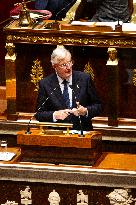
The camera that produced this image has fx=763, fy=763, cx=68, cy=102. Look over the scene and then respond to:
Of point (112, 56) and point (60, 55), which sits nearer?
point (60, 55)

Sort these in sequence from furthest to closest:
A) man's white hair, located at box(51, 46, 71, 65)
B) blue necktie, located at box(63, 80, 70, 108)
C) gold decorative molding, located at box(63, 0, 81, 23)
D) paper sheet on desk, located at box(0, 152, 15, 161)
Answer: gold decorative molding, located at box(63, 0, 81, 23) → blue necktie, located at box(63, 80, 70, 108) → man's white hair, located at box(51, 46, 71, 65) → paper sheet on desk, located at box(0, 152, 15, 161)

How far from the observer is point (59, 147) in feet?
18.4

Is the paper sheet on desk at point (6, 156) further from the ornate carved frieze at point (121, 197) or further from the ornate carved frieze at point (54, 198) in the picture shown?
the ornate carved frieze at point (121, 197)

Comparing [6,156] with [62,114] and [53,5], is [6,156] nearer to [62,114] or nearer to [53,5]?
[62,114]

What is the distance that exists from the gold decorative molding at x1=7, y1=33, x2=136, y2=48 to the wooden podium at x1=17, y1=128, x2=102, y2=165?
1.67m

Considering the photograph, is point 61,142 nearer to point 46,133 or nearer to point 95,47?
point 46,133

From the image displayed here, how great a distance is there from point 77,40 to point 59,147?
6.13 ft

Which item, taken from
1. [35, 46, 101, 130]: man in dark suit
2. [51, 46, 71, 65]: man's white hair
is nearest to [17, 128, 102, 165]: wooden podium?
[35, 46, 101, 130]: man in dark suit

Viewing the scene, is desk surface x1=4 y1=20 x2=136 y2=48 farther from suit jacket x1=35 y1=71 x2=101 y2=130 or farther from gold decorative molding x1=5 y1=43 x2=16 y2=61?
suit jacket x1=35 y1=71 x2=101 y2=130

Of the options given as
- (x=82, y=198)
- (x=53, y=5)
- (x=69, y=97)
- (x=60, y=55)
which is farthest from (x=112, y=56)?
(x=82, y=198)

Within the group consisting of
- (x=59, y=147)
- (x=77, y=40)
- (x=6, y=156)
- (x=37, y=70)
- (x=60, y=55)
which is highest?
(x=60, y=55)

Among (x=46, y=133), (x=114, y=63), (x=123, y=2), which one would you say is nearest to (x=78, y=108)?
(x=46, y=133)

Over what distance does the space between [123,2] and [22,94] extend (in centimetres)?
137

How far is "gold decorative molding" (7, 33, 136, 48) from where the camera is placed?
23.4ft
